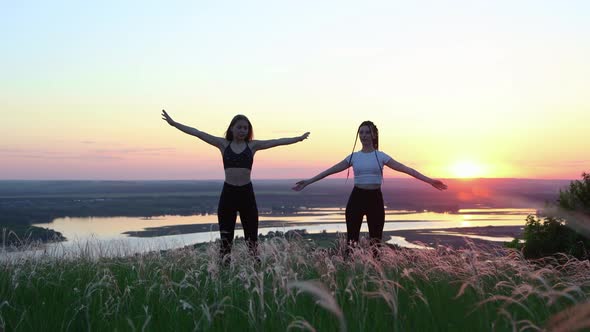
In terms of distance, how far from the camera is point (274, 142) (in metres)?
9.95

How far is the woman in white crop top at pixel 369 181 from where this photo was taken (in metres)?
9.52

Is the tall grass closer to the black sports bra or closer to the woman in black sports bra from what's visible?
the woman in black sports bra

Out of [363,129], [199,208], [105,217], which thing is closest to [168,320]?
[363,129]

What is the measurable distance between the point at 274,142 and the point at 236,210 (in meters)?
1.24

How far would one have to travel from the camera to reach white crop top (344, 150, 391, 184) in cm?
950

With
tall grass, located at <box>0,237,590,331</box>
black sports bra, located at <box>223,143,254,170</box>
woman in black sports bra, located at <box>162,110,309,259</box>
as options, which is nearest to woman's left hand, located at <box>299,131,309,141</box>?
woman in black sports bra, located at <box>162,110,309,259</box>

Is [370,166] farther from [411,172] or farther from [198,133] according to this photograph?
[198,133]

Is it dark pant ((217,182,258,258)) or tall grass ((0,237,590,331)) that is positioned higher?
dark pant ((217,182,258,258))

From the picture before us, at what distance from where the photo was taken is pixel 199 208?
6329 inches

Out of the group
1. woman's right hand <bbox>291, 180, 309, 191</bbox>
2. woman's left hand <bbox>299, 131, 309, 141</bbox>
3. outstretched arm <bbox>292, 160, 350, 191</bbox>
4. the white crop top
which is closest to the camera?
the white crop top

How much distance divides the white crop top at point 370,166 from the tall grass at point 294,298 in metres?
1.99

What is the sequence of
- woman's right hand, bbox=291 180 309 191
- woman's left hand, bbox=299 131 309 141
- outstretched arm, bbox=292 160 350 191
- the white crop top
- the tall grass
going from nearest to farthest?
Answer: the tall grass, the white crop top, outstretched arm, bbox=292 160 350 191, woman's right hand, bbox=291 180 309 191, woman's left hand, bbox=299 131 309 141

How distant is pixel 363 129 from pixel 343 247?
2.04 m

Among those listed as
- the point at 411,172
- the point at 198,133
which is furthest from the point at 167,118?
the point at 411,172
